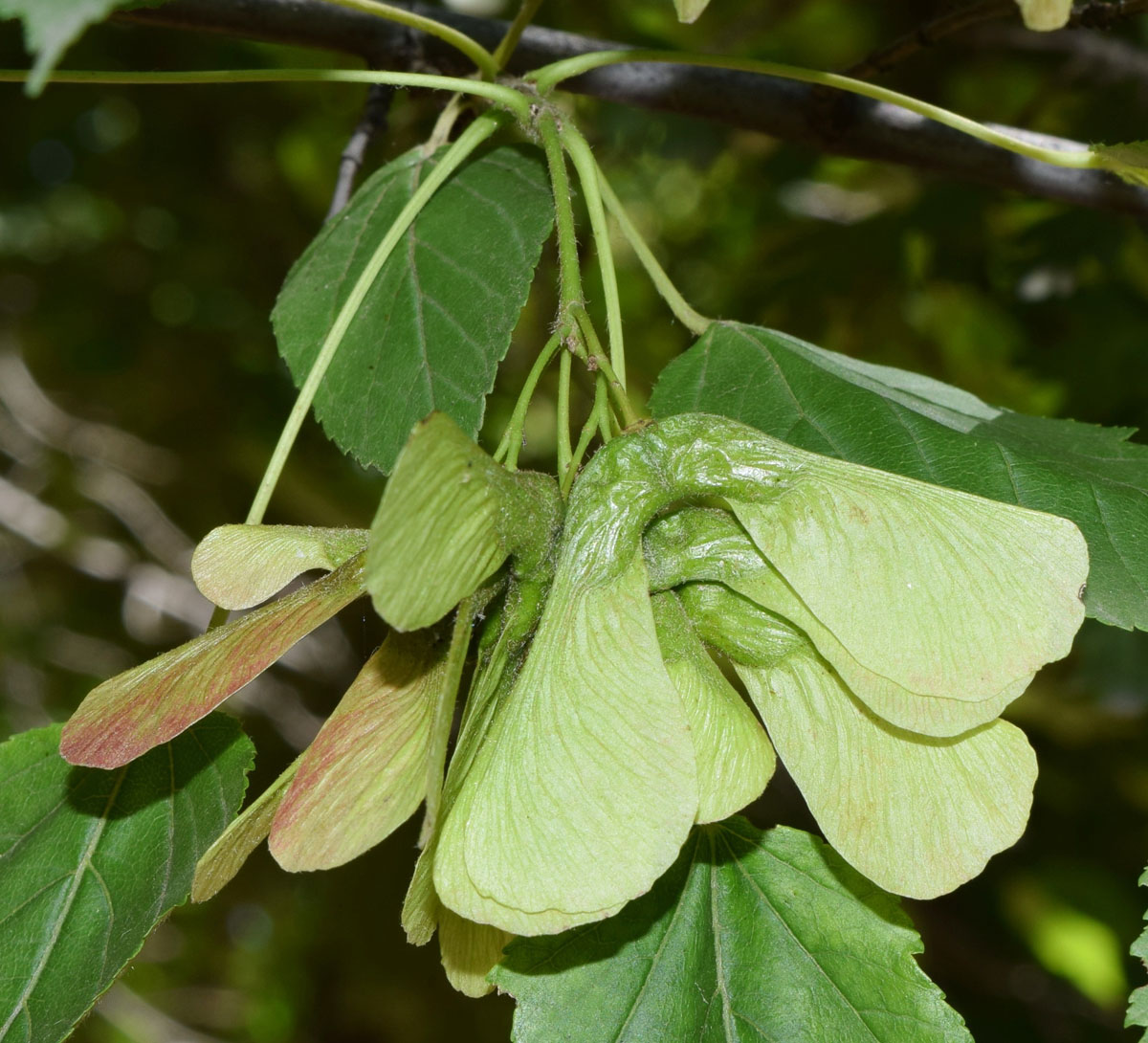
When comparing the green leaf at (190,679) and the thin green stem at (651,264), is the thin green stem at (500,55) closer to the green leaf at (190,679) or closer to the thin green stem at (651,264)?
the thin green stem at (651,264)

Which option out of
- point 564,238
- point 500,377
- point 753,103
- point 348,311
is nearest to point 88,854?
point 348,311

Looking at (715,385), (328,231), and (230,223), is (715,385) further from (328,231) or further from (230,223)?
(230,223)

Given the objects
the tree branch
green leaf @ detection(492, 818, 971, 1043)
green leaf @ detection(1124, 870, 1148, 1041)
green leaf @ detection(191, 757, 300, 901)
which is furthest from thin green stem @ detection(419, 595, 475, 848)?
the tree branch

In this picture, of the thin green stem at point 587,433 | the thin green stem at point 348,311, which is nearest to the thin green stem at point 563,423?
the thin green stem at point 587,433

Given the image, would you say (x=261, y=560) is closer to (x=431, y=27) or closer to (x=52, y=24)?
(x=52, y=24)

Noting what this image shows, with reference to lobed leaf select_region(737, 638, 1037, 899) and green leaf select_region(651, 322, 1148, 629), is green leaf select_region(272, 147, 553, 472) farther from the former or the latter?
lobed leaf select_region(737, 638, 1037, 899)
